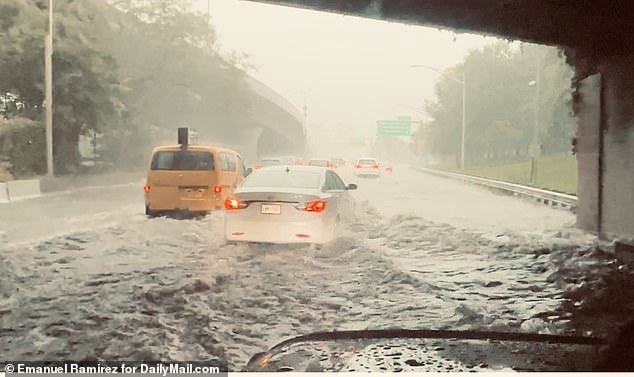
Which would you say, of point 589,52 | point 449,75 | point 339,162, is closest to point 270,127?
point 339,162

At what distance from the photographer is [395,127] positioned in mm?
3410

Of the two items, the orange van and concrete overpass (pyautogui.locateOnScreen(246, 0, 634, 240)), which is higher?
concrete overpass (pyautogui.locateOnScreen(246, 0, 634, 240))

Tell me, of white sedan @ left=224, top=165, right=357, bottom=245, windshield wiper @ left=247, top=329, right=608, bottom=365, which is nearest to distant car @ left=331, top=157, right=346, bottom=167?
white sedan @ left=224, top=165, right=357, bottom=245

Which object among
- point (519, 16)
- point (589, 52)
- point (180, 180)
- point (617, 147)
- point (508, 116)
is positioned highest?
point (519, 16)

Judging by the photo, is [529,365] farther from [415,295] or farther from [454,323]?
[415,295]

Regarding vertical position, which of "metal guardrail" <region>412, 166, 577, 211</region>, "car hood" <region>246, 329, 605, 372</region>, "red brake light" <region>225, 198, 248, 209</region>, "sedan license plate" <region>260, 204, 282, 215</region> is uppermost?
"metal guardrail" <region>412, 166, 577, 211</region>

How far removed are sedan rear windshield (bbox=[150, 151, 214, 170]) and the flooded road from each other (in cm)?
13

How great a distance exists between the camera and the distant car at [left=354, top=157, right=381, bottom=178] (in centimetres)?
329

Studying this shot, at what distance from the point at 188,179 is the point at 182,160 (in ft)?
0.28

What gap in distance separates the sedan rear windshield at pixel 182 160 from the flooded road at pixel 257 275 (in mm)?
132

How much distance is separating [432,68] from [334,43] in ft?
1.53

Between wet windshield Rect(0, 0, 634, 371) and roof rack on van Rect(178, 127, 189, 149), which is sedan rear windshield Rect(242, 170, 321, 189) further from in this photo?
roof rack on van Rect(178, 127, 189, 149)

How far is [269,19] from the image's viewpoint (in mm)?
3178

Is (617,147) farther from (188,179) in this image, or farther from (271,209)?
(188,179)
